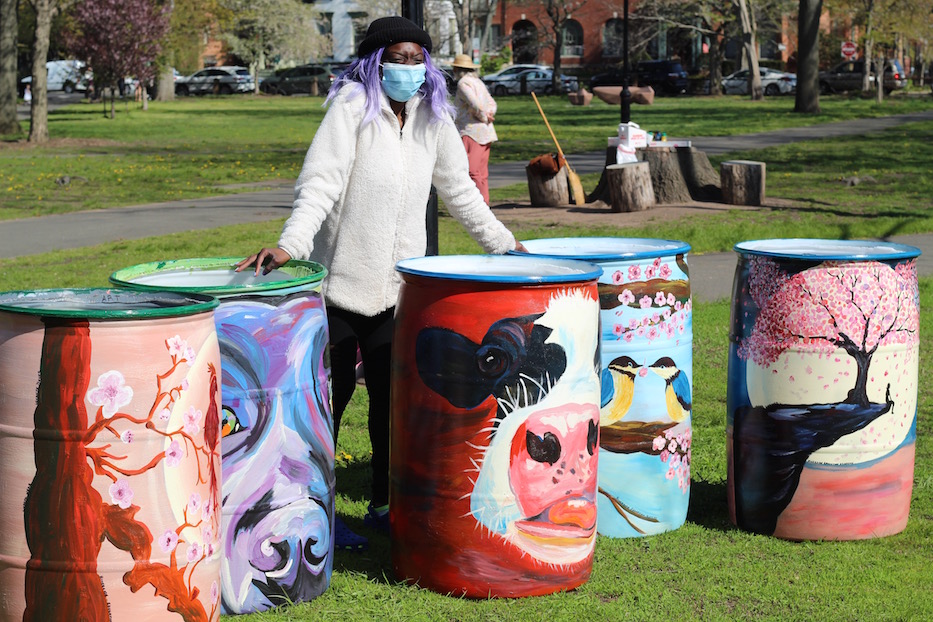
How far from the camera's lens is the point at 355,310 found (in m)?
4.35

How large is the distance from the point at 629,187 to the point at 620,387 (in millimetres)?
10163

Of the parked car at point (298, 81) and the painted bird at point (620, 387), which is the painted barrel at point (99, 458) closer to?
the painted bird at point (620, 387)

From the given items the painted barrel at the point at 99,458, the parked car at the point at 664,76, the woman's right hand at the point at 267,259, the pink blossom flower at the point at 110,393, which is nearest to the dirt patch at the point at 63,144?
the woman's right hand at the point at 267,259

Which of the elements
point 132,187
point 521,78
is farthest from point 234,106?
point 132,187

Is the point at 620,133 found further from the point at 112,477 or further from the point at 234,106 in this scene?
the point at 234,106

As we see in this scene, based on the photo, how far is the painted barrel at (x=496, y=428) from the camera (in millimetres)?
3811

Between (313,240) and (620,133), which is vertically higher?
(620,133)

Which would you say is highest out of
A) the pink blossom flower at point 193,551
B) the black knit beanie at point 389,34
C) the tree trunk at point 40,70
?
the tree trunk at point 40,70

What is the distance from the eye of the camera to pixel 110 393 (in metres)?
3.05

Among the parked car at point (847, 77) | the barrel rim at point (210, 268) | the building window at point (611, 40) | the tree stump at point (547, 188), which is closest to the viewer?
the barrel rim at point (210, 268)

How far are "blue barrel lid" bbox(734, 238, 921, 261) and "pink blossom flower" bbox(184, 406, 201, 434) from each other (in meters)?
2.29

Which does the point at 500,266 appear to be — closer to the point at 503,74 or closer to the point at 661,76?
the point at 661,76

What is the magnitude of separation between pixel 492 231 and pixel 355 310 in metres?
0.66

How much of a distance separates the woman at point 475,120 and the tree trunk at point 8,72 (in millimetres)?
18382
